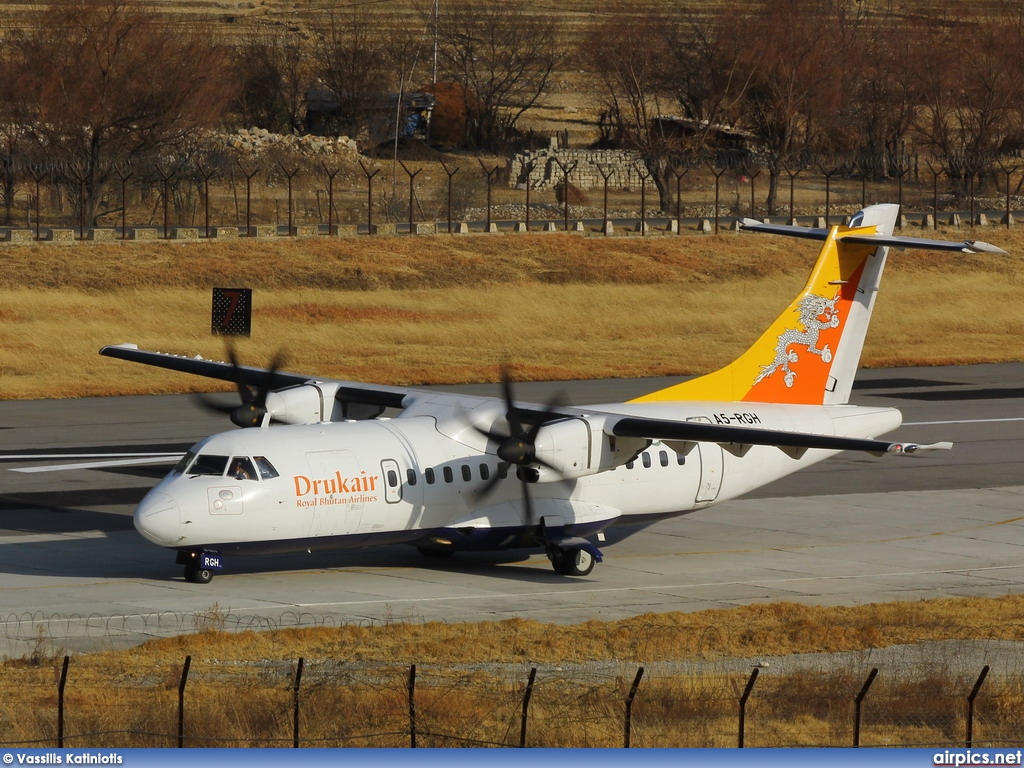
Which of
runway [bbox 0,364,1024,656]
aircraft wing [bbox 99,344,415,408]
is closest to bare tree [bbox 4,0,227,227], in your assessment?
runway [bbox 0,364,1024,656]

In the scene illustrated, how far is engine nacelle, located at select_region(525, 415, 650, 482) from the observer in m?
26.6

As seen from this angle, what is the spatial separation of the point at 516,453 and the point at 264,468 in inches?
174

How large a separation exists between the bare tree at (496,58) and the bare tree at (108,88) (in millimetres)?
33573

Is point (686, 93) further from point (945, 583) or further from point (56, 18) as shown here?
point (945, 583)

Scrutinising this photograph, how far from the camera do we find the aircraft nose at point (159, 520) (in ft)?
80.7

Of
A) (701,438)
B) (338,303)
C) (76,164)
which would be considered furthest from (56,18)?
(701,438)

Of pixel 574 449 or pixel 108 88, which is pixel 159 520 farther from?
pixel 108 88

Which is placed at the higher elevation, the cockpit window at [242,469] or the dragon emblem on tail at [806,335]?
the dragon emblem on tail at [806,335]

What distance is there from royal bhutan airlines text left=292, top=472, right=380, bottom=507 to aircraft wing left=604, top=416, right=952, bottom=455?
14.6ft

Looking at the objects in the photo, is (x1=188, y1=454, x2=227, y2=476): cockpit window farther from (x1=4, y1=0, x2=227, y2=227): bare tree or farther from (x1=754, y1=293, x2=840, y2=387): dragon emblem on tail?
(x1=4, y1=0, x2=227, y2=227): bare tree

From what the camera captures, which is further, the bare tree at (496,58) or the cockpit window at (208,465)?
the bare tree at (496,58)

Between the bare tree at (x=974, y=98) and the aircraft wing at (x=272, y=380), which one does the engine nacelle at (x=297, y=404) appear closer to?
the aircraft wing at (x=272, y=380)

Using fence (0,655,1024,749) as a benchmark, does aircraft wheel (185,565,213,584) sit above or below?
below

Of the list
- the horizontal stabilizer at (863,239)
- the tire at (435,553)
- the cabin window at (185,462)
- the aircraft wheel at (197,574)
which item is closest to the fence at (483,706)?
the aircraft wheel at (197,574)
